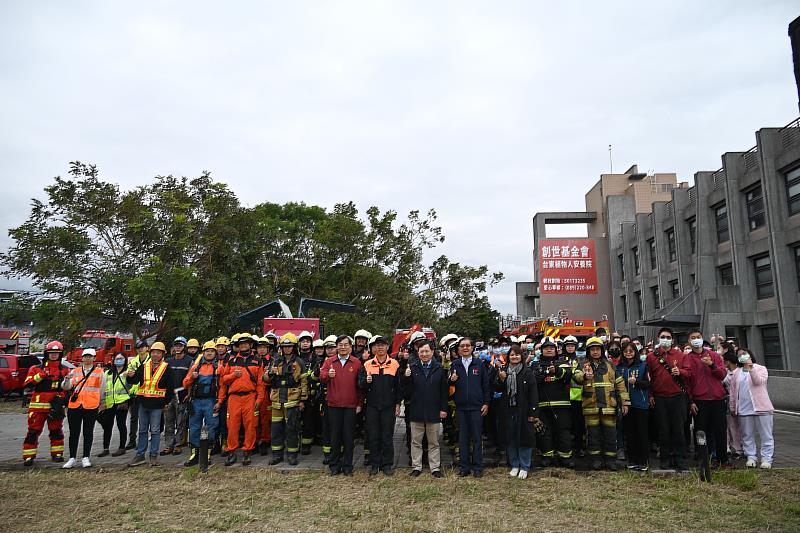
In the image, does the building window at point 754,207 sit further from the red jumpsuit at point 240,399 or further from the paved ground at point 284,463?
the red jumpsuit at point 240,399

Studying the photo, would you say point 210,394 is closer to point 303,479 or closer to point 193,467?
point 193,467

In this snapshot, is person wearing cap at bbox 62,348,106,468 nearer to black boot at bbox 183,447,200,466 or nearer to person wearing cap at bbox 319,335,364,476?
black boot at bbox 183,447,200,466

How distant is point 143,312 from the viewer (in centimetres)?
1794

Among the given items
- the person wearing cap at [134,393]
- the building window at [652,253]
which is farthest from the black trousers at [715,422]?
the building window at [652,253]

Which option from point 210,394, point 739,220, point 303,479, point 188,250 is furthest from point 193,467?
point 739,220

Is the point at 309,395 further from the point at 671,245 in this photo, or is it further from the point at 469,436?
the point at 671,245

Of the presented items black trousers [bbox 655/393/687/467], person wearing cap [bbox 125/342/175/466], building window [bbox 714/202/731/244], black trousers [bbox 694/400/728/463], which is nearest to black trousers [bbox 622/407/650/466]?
black trousers [bbox 655/393/687/467]

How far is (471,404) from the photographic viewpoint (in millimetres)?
7496

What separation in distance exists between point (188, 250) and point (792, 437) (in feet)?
58.7

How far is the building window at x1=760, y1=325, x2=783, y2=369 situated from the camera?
2062 centimetres

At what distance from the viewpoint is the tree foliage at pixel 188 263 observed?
674 inches

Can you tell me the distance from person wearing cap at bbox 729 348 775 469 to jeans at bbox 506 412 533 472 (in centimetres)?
336

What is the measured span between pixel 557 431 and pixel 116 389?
282 inches

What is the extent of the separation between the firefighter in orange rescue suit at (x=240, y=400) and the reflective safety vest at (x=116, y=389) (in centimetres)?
182
